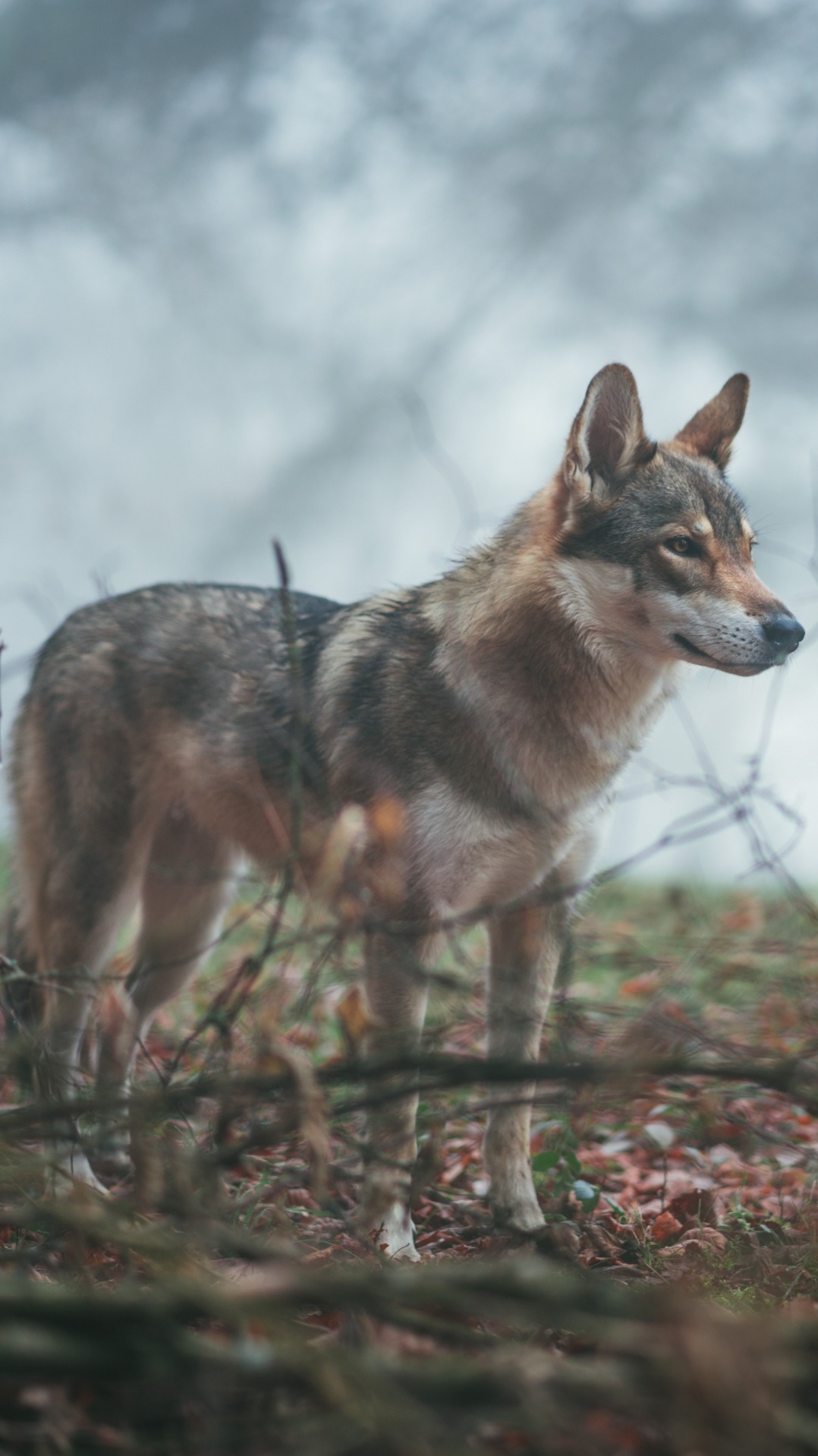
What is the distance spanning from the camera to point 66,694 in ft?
13.5

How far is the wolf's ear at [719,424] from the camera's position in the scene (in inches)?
156

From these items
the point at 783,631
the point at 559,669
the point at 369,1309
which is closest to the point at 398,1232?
the point at 369,1309

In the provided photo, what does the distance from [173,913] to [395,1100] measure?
2225 mm

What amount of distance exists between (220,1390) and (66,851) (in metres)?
2.80

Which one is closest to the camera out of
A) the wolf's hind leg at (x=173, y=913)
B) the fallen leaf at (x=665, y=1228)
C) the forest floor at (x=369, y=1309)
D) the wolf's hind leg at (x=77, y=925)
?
the forest floor at (x=369, y=1309)

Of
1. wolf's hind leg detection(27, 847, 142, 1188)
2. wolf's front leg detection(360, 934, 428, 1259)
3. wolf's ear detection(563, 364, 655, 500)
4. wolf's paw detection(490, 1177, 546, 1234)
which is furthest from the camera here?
wolf's hind leg detection(27, 847, 142, 1188)

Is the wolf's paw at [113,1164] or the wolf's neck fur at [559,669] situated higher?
the wolf's neck fur at [559,669]

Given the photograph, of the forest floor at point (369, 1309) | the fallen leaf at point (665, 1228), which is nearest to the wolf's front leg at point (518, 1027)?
the fallen leaf at point (665, 1228)

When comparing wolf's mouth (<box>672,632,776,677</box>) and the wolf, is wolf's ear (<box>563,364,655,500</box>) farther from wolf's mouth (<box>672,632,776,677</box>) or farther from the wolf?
wolf's mouth (<box>672,632,776,677</box>)

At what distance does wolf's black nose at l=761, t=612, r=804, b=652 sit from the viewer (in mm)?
3320

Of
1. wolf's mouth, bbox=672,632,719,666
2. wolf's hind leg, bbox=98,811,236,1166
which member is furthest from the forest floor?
wolf's hind leg, bbox=98,811,236,1166

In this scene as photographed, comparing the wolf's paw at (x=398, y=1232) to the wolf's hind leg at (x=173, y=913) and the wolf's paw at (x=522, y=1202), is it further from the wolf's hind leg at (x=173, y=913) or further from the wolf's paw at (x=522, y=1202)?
the wolf's hind leg at (x=173, y=913)

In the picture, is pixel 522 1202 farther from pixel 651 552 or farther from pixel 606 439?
pixel 606 439

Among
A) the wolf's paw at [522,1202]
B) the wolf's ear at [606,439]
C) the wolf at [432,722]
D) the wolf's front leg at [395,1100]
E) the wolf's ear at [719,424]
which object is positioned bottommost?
the wolf's paw at [522,1202]
